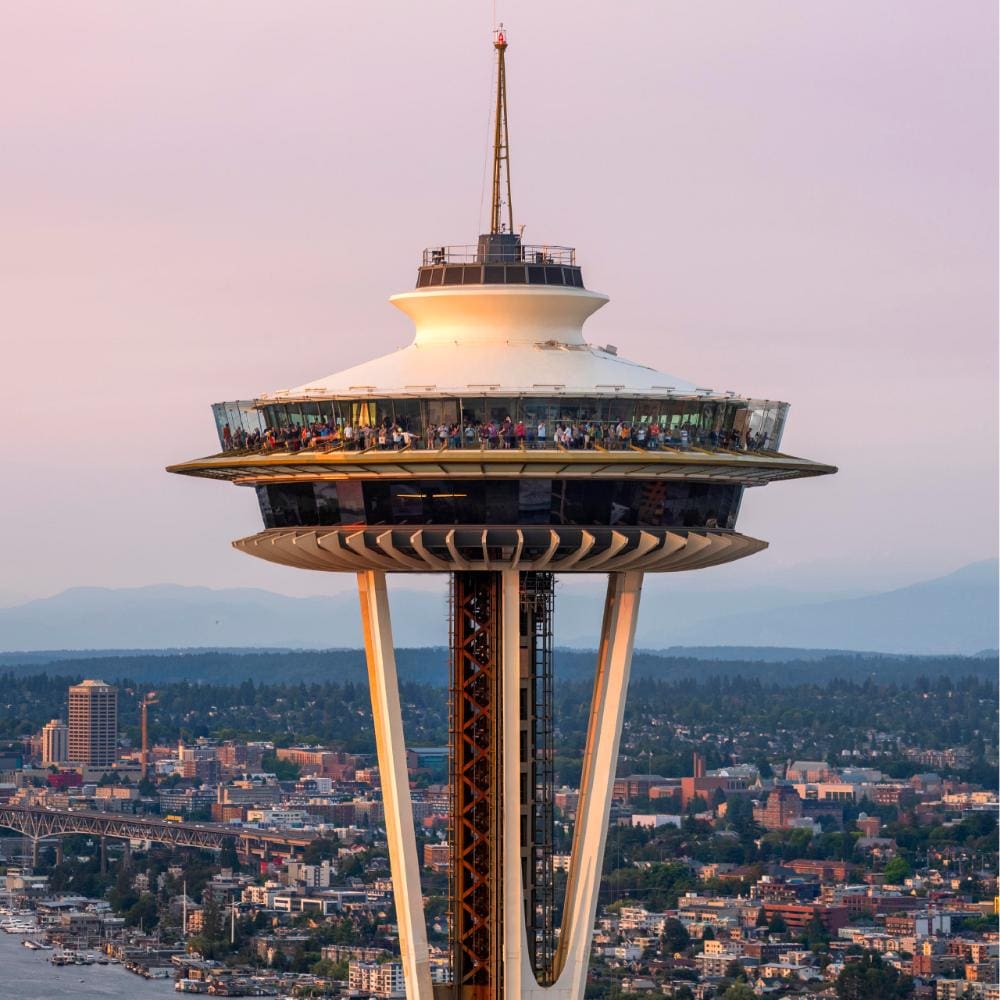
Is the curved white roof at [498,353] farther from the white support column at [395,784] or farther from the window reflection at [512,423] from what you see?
the white support column at [395,784]

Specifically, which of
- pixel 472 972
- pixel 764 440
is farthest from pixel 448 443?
pixel 472 972

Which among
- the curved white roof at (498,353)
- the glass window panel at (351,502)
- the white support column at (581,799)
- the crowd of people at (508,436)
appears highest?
the curved white roof at (498,353)

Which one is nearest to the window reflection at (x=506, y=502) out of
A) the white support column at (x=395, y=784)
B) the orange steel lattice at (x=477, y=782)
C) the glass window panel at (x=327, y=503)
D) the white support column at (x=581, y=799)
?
the glass window panel at (x=327, y=503)

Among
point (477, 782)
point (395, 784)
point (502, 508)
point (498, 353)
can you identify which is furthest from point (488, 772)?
point (498, 353)

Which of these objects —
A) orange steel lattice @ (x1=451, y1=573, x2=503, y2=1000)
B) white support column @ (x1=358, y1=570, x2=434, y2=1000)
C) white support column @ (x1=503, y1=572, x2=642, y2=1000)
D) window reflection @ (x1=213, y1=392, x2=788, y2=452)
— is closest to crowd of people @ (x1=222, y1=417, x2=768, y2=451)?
window reflection @ (x1=213, y1=392, x2=788, y2=452)

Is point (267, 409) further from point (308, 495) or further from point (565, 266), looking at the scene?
point (565, 266)

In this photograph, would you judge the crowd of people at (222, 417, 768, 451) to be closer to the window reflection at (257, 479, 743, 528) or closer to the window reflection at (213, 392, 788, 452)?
the window reflection at (213, 392, 788, 452)

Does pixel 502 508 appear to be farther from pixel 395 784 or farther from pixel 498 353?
pixel 395 784
